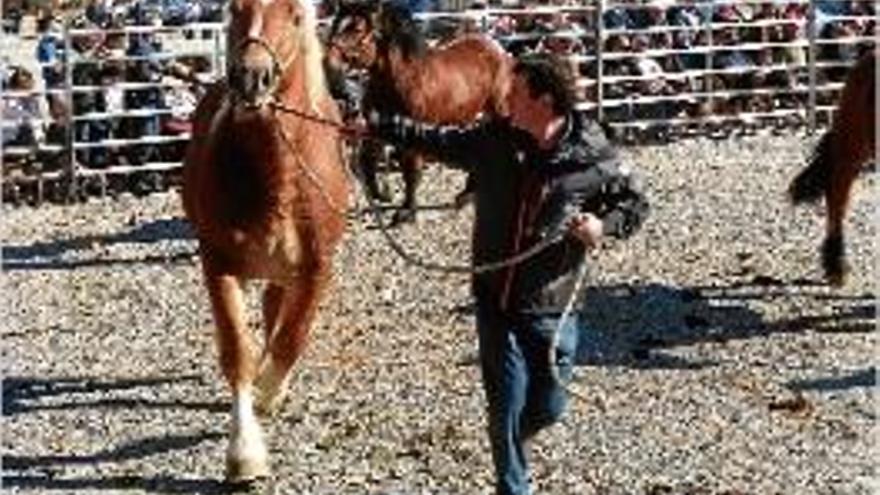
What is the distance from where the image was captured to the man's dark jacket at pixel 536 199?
607cm

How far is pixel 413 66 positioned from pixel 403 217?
154cm

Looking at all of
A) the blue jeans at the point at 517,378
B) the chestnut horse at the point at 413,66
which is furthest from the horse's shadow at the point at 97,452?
the chestnut horse at the point at 413,66

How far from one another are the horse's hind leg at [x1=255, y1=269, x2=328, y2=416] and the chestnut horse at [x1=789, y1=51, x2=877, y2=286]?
4.10 meters

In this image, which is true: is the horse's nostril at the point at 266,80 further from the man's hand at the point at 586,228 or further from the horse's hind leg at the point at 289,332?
the man's hand at the point at 586,228

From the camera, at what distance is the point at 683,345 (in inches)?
380

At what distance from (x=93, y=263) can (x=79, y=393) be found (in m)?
3.73

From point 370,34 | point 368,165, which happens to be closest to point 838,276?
point 368,165

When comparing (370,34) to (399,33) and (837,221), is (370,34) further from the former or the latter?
(837,221)

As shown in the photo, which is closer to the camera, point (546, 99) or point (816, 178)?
point (546, 99)

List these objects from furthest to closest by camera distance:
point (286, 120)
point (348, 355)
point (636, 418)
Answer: point (348, 355)
point (636, 418)
point (286, 120)

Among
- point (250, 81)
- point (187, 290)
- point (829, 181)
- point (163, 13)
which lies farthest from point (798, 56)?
point (250, 81)

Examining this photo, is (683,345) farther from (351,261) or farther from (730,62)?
(730,62)

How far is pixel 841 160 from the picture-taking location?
1111cm

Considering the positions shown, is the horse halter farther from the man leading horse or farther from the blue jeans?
the blue jeans
